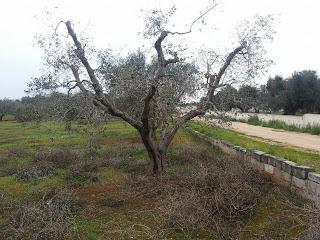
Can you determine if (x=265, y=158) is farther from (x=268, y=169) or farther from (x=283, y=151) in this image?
(x=283, y=151)

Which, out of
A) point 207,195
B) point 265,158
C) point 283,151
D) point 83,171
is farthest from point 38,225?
point 283,151

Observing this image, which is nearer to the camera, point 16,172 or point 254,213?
point 254,213

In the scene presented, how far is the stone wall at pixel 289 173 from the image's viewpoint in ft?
28.0

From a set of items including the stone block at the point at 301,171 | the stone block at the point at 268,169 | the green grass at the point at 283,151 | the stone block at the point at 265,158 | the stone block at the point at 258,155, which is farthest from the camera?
the green grass at the point at 283,151

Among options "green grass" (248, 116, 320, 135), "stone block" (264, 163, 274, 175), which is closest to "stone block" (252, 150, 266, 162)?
"stone block" (264, 163, 274, 175)

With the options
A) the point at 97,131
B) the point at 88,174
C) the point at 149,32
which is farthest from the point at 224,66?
the point at 88,174

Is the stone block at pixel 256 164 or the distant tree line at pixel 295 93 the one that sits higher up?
the distant tree line at pixel 295 93

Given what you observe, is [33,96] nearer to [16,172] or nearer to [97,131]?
[97,131]

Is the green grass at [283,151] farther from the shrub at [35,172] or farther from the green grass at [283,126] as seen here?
the green grass at [283,126]

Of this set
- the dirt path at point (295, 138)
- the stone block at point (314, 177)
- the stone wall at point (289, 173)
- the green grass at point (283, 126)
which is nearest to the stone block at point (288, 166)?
the stone wall at point (289, 173)

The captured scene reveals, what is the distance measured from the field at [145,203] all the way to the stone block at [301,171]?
47cm

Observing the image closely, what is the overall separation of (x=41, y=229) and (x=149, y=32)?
599 cm

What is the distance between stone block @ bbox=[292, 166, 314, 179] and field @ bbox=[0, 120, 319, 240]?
18.4 inches

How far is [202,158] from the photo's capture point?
14438mm
